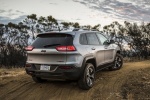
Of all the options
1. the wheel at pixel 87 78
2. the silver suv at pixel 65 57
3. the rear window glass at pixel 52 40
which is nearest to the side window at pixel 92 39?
the silver suv at pixel 65 57

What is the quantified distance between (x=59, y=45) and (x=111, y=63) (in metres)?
3.31

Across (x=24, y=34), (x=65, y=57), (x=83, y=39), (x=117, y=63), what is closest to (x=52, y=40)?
(x=65, y=57)

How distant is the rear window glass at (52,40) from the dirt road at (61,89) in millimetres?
1512

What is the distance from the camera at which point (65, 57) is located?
7.64 metres

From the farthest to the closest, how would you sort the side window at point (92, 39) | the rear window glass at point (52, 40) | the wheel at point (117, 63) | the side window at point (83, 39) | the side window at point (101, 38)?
the wheel at point (117, 63) → the side window at point (101, 38) → the side window at point (92, 39) → the side window at point (83, 39) → the rear window glass at point (52, 40)

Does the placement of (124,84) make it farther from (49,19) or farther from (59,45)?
(49,19)

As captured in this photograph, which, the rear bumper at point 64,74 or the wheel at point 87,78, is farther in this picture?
the wheel at point 87,78

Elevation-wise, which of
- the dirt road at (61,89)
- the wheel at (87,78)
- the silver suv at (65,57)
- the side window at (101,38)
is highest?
the side window at (101,38)

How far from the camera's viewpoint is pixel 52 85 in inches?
355

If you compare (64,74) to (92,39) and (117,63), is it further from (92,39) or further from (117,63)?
(117,63)

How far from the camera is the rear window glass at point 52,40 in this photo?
7809 millimetres

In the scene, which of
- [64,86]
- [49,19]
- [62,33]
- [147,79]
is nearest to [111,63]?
[147,79]

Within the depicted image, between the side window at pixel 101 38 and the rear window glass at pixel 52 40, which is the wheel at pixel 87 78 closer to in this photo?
the rear window glass at pixel 52 40

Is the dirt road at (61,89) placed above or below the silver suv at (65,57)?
below
